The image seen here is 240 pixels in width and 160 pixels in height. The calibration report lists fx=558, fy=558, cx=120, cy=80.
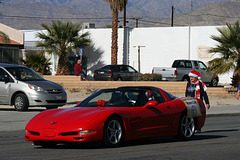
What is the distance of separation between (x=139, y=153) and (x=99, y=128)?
95 cm

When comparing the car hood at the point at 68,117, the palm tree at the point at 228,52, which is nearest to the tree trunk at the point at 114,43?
the palm tree at the point at 228,52

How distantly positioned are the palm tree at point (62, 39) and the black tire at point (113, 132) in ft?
125

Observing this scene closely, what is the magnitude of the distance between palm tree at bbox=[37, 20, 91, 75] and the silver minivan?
2650 centimetres

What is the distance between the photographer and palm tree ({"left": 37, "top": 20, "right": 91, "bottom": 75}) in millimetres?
49188

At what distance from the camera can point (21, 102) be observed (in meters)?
21.8

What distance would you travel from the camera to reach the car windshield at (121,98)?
11977 mm

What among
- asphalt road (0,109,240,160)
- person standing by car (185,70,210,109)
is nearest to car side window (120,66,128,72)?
person standing by car (185,70,210,109)

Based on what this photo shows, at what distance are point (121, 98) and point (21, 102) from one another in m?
10.5

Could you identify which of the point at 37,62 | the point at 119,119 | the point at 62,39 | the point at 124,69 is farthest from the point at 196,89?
the point at 62,39

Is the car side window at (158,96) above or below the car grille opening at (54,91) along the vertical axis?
above

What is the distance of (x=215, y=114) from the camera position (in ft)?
73.5

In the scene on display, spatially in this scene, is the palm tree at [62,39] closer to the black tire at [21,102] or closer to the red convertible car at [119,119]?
the black tire at [21,102]

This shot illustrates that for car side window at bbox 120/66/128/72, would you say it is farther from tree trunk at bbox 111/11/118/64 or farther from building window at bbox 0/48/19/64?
building window at bbox 0/48/19/64

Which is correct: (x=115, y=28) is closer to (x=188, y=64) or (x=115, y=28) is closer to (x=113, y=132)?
(x=188, y=64)
